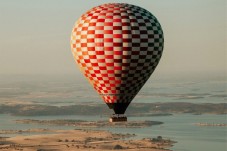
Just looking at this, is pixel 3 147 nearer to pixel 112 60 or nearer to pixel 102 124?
pixel 102 124

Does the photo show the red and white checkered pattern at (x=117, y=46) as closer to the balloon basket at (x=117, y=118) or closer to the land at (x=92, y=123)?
the balloon basket at (x=117, y=118)

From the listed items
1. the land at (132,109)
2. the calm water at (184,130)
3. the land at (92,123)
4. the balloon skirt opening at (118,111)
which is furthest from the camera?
the land at (132,109)

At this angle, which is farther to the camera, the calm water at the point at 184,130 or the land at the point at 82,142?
the calm water at the point at 184,130

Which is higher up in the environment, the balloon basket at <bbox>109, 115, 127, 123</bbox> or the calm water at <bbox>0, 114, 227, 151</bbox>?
the calm water at <bbox>0, 114, 227, 151</bbox>

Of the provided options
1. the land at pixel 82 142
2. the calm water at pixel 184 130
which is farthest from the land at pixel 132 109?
the land at pixel 82 142

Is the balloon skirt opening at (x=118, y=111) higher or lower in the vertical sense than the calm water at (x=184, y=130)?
lower

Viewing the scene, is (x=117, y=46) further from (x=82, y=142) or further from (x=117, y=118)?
(x=82, y=142)

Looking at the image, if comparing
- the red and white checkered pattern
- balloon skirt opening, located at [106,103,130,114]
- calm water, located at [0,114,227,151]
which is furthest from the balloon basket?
calm water, located at [0,114,227,151]

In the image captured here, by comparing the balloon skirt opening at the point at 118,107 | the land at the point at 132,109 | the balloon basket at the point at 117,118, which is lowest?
the balloon basket at the point at 117,118

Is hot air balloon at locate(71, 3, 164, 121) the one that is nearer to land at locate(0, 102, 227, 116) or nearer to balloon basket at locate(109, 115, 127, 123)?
balloon basket at locate(109, 115, 127, 123)
